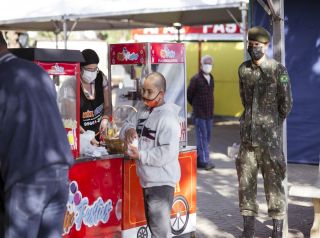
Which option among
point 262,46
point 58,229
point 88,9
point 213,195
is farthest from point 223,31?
point 58,229

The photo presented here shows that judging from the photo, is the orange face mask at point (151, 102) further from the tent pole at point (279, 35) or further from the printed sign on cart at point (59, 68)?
the tent pole at point (279, 35)

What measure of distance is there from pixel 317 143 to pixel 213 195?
289 centimetres

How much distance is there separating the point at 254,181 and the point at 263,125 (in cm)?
52

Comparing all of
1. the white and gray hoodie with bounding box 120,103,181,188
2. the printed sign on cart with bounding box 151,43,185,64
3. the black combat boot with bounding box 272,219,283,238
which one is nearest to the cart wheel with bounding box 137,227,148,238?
the white and gray hoodie with bounding box 120,103,181,188

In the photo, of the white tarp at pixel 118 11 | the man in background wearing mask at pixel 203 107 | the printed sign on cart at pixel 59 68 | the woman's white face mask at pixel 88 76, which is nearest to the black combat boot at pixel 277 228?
the woman's white face mask at pixel 88 76

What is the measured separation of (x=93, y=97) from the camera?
18.8 ft

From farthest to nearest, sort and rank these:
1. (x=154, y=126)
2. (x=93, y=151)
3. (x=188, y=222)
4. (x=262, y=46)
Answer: (x=188, y=222) → (x=262, y=46) → (x=93, y=151) → (x=154, y=126)

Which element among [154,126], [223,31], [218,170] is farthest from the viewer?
[223,31]

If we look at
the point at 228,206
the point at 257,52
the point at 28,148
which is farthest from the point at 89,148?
the point at 228,206

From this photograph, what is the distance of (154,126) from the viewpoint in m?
4.60

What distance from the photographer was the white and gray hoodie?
177 inches

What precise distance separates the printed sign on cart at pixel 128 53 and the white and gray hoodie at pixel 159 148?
4.34ft

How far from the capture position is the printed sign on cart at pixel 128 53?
5875mm

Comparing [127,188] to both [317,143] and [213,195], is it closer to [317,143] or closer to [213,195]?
[213,195]
